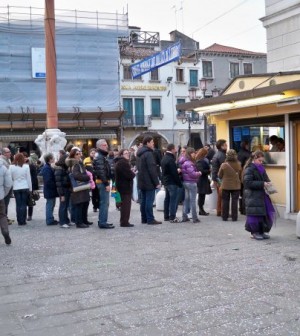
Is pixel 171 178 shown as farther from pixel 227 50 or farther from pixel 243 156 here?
pixel 227 50

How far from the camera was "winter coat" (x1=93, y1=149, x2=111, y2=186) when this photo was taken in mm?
9430

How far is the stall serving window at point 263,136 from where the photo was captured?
10.8 metres

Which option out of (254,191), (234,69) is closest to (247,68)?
(234,69)

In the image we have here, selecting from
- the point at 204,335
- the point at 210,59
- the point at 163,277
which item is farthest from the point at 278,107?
the point at 210,59

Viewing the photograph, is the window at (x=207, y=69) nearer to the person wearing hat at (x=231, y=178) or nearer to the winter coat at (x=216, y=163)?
the winter coat at (x=216, y=163)

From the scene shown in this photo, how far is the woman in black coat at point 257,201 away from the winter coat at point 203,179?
2.94m

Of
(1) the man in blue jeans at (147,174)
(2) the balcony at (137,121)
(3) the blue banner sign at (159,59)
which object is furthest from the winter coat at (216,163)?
(2) the balcony at (137,121)

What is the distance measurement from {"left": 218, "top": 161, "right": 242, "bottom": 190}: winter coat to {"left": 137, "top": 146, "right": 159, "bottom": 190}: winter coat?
1453 mm

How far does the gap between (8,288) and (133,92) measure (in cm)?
3718

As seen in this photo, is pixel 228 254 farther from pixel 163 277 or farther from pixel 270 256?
pixel 163 277

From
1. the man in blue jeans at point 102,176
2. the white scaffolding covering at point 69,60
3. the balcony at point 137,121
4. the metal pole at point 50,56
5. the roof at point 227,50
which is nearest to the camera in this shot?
the man in blue jeans at point 102,176

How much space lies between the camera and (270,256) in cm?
702

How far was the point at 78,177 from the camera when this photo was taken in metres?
9.42

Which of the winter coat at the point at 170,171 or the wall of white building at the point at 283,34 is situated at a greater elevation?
the wall of white building at the point at 283,34
